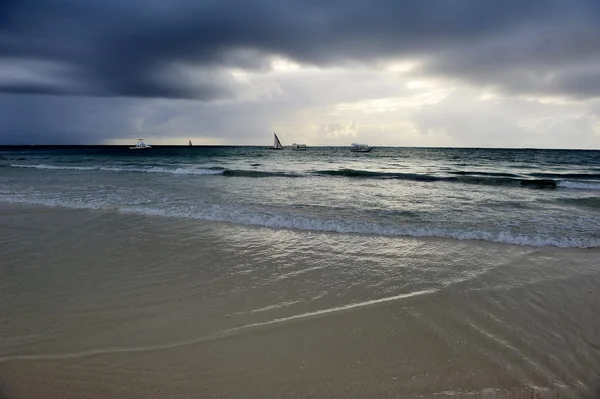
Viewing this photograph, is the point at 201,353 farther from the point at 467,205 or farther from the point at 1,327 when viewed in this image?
the point at 467,205

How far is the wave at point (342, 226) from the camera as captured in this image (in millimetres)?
8273

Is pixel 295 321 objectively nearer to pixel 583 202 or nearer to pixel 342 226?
pixel 342 226

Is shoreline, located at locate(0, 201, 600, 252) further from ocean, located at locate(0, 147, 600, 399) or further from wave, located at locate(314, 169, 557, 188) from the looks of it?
wave, located at locate(314, 169, 557, 188)

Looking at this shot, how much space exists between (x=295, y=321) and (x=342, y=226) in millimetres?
5324

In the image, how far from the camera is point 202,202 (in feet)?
42.6

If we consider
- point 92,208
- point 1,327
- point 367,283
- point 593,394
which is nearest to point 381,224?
point 367,283

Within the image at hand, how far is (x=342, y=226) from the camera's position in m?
9.32

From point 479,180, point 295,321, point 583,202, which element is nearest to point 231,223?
point 295,321

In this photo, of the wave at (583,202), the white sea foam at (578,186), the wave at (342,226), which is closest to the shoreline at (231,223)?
the wave at (342,226)

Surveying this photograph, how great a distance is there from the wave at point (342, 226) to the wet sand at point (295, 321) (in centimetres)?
88

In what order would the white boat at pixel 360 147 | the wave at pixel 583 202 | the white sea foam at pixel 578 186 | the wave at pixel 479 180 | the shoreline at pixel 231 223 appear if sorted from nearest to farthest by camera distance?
1. the shoreline at pixel 231 223
2. the wave at pixel 583 202
3. the white sea foam at pixel 578 186
4. the wave at pixel 479 180
5. the white boat at pixel 360 147

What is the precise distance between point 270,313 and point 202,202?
9.35 metres

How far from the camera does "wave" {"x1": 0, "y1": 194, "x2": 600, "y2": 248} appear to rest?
8.27m

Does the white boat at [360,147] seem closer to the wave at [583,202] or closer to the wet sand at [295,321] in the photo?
the wave at [583,202]
